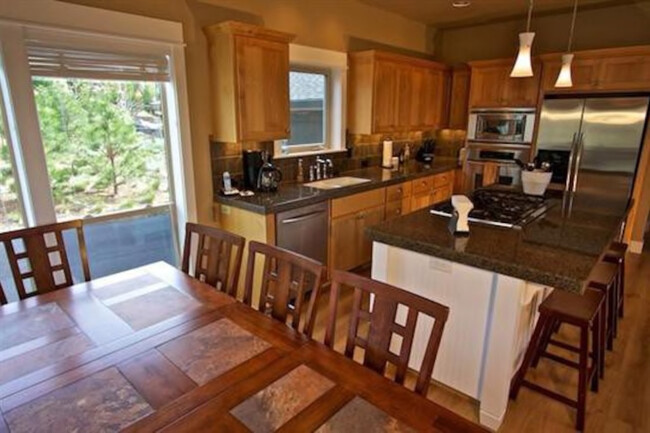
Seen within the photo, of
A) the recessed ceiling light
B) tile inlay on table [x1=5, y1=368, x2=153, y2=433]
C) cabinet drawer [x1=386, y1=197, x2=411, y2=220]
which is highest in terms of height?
the recessed ceiling light

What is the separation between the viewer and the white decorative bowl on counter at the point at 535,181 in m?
2.78

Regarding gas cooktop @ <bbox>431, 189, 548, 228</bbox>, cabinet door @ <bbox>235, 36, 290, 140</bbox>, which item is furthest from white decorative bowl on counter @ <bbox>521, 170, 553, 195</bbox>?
cabinet door @ <bbox>235, 36, 290, 140</bbox>

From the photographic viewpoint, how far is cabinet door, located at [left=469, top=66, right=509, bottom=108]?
4.68 metres

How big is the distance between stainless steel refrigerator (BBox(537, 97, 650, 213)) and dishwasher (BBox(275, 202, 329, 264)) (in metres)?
2.49

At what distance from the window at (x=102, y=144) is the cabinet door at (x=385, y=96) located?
7.28 ft

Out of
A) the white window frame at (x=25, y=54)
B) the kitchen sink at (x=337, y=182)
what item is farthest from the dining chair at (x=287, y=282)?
the kitchen sink at (x=337, y=182)

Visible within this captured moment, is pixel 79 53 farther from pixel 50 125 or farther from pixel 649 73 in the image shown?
pixel 649 73

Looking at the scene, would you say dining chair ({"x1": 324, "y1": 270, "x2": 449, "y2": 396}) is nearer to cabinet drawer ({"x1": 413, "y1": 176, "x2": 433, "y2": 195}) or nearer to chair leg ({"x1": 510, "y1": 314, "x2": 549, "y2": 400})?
chair leg ({"x1": 510, "y1": 314, "x2": 549, "y2": 400})

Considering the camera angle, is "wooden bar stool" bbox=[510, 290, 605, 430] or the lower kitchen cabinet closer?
"wooden bar stool" bbox=[510, 290, 605, 430]

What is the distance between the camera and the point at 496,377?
1.93 m

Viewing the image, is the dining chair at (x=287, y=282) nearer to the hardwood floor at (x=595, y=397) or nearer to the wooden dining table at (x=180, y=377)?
the wooden dining table at (x=180, y=377)

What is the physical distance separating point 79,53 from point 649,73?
490 cm

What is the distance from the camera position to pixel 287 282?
1.61m

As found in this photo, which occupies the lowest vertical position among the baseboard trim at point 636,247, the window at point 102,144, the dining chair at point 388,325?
the baseboard trim at point 636,247
